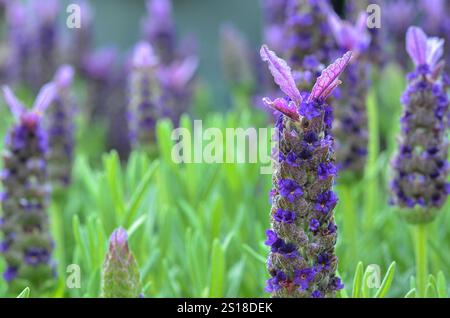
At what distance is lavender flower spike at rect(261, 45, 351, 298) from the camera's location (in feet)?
4.68

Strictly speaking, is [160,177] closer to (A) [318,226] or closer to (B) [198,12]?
(A) [318,226]

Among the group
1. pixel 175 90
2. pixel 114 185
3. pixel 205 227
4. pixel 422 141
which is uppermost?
pixel 175 90

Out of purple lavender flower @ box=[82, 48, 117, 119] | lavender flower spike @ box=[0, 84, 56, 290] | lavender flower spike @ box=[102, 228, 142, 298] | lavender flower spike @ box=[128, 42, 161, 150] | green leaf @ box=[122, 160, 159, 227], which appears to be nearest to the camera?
lavender flower spike @ box=[102, 228, 142, 298]

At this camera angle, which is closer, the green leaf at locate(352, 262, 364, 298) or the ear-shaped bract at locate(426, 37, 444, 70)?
the green leaf at locate(352, 262, 364, 298)

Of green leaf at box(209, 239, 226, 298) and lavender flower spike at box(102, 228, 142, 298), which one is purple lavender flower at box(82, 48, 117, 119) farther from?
lavender flower spike at box(102, 228, 142, 298)

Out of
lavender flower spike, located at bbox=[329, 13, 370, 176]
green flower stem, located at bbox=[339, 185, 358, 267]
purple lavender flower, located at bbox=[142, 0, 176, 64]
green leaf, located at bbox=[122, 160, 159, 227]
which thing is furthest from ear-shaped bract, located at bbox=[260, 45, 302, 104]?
purple lavender flower, located at bbox=[142, 0, 176, 64]

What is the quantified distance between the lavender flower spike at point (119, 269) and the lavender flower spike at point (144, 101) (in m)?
1.33

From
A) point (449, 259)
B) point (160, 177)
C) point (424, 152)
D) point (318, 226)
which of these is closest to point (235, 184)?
point (160, 177)

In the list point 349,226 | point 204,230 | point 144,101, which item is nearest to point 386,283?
point 349,226

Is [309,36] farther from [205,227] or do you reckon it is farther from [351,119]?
[205,227]

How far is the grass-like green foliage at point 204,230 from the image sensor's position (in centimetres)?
224

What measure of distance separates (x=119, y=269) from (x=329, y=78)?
64 cm

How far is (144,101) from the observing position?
302cm

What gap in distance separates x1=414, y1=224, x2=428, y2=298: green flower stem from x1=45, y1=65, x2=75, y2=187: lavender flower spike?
1.31m
